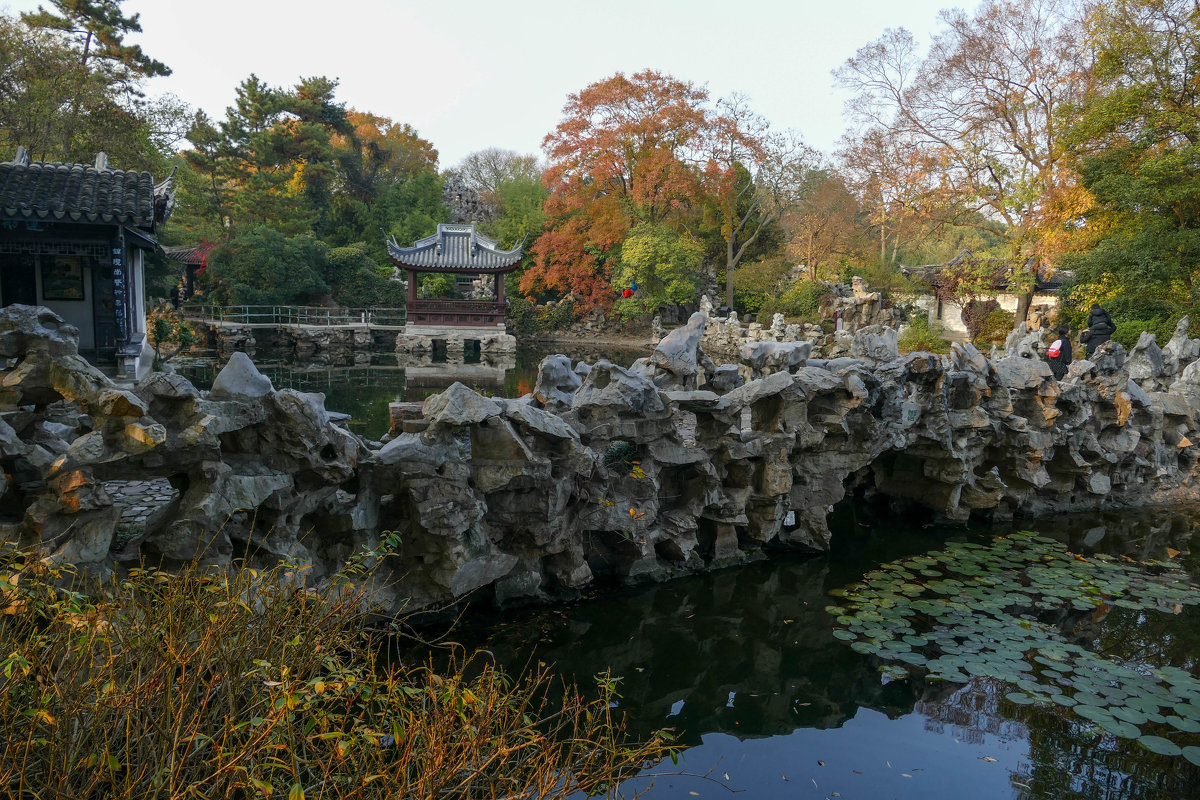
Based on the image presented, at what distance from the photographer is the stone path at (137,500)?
5448 mm

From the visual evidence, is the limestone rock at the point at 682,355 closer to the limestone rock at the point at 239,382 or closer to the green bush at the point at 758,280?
the limestone rock at the point at 239,382

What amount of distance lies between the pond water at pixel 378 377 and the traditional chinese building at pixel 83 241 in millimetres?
2751

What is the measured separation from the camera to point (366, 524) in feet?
16.1

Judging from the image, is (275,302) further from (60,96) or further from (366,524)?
(366,524)

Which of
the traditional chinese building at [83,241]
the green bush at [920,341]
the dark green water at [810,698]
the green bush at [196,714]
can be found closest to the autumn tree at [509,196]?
the green bush at [920,341]

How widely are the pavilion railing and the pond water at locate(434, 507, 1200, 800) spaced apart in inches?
811

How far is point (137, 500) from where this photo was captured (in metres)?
6.23

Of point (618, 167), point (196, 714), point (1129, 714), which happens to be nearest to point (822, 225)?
point (618, 167)

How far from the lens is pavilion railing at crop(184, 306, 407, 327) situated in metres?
23.6

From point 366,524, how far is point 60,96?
14.8 meters

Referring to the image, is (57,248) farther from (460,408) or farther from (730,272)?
(730,272)

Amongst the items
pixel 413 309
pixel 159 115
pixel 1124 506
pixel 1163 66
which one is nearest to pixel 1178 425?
pixel 1124 506

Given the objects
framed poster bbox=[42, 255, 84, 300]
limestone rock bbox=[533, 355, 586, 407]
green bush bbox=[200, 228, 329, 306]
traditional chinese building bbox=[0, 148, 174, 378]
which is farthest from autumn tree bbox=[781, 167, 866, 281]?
limestone rock bbox=[533, 355, 586, 407]

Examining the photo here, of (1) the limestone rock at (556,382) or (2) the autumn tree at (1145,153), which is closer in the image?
(1) the limestone rock at (556,382)
